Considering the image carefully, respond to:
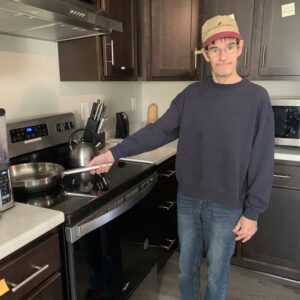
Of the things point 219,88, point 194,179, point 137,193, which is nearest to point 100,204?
point 137,193

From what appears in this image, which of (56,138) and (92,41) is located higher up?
(92,41)

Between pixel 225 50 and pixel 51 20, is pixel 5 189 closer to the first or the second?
pixel 51 20

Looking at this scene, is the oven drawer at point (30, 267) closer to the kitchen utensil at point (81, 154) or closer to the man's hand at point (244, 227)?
the kitchen utensil at point (81, 154)

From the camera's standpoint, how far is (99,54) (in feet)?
5.77

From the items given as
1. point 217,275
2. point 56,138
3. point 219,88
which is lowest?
point 217,275

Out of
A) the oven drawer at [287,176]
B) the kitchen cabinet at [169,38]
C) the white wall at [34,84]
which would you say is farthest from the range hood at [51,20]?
the oven drawer at [287,176]

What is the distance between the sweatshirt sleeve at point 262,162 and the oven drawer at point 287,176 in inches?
29.1

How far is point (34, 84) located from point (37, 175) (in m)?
0.59

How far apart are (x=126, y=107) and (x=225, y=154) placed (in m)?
1.55

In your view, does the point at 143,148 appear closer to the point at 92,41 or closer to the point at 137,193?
the point at 137,193

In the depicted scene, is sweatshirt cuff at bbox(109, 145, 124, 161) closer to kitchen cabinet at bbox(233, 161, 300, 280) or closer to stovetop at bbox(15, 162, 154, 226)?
stovetop at bbox(15, 162, 154, 226)

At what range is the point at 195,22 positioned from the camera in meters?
2.16

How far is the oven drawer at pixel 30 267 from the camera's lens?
2.85ft

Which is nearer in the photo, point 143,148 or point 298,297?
point 143,148
